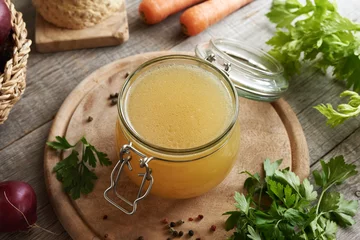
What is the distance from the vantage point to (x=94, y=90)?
1620mm

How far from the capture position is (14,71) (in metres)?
1.41

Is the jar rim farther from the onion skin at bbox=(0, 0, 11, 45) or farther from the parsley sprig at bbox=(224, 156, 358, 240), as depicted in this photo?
the onion skin at bbox=(0, 0, 11, 45)

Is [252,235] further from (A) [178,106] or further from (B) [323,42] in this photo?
(B) [323,42]

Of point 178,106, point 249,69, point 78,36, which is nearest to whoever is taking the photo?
point 178,106

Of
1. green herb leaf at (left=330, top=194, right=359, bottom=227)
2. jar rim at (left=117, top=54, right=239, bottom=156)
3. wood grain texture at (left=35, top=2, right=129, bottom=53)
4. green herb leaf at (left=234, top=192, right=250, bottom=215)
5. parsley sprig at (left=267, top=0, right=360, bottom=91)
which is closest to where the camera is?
jar rim at (left=117, top=54, right=239, bottom=156)

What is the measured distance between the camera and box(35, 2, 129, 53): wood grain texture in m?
1.75

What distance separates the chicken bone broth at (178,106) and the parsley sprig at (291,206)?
21 centimetres

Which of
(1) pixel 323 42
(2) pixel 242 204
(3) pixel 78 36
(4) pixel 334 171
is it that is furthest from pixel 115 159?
(1) pixel 323 42

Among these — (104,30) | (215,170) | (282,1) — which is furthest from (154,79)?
(282,1)

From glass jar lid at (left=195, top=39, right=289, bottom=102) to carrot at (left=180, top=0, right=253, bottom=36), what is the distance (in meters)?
0.22

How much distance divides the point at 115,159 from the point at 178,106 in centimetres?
32

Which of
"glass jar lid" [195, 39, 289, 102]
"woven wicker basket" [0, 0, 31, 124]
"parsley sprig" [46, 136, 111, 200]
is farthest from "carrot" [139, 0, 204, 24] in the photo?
"parsley sprig" [46, 136, 111, 200]

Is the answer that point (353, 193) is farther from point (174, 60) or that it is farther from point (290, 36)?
point (174, 60)

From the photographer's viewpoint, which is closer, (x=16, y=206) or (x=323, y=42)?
(x=16, y=206)
